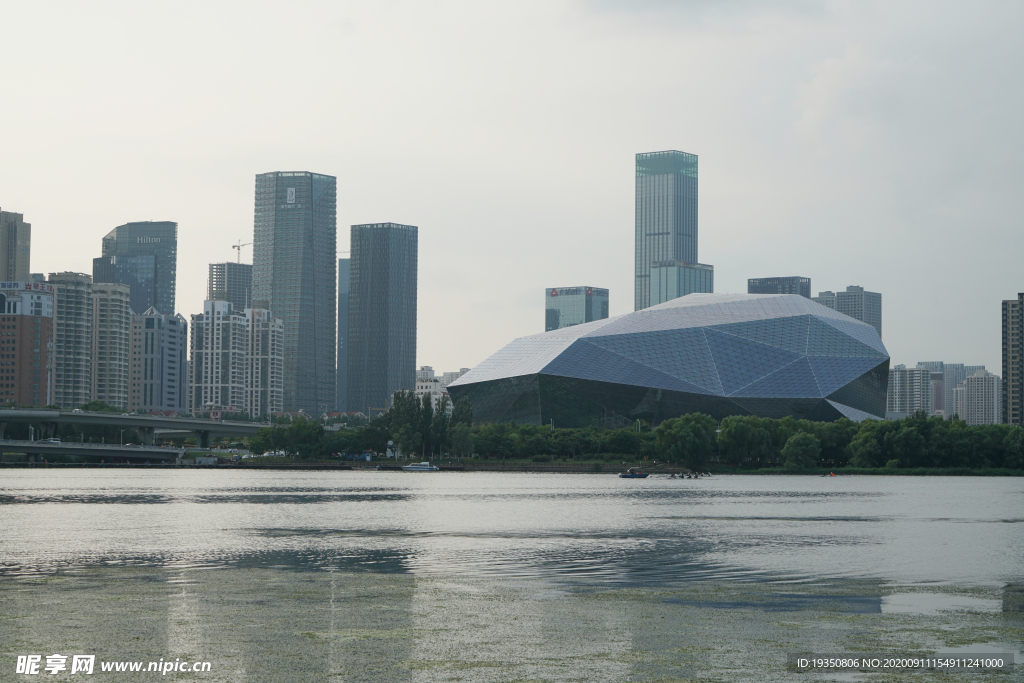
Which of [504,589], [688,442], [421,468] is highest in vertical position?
[688,442]

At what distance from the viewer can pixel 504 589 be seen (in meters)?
32.8

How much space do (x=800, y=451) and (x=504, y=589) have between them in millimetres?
122730

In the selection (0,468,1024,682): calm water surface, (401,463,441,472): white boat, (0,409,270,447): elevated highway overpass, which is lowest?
(401,463,441,472): white boat

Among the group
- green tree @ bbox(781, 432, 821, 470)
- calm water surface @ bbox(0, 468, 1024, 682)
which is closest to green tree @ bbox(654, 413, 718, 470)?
green tree @ bbox(781, 432, 821, 470)

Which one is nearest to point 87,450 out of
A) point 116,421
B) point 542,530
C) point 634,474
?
point 116,421

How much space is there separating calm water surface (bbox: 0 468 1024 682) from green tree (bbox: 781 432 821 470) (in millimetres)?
75049

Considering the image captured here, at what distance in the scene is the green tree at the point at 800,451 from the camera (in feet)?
492

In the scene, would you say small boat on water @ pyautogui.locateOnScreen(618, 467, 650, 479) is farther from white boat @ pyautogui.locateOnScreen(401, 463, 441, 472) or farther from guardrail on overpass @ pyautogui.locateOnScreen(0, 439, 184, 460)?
guardrail on overpass @ pyautogui.locateOnScreen(0, 439, 184, 460)

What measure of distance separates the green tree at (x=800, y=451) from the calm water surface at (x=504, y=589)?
246 feet

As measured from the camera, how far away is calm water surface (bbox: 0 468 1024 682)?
2244 cm

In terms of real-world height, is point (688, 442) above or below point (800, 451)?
above

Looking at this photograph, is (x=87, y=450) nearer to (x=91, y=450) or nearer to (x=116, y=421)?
(x=91, y=450)

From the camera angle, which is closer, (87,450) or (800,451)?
(800,451)

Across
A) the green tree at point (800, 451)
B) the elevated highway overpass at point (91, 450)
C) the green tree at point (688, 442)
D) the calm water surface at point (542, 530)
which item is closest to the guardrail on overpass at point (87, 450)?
the elevated highway overpass at point (91, 450)
